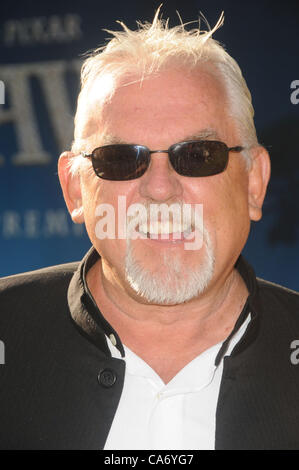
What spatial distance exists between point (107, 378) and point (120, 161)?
82cm

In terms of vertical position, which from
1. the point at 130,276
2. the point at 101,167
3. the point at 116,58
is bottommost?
the point at 130,276

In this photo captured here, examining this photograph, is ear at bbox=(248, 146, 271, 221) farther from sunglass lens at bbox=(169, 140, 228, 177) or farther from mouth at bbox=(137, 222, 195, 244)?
mouth at bbox=(137, 222, 195, 244)

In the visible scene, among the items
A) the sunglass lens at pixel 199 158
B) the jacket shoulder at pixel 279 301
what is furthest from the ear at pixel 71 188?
the jacket shoulder at pixel 279 301

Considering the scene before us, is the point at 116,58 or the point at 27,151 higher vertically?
the point at 116,58

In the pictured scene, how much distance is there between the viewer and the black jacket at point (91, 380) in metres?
2.02

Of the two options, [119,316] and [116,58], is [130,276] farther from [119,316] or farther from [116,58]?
[116,58]

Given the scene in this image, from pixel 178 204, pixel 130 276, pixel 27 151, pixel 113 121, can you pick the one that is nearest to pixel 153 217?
pixel 178 204

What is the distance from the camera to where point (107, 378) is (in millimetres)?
2068

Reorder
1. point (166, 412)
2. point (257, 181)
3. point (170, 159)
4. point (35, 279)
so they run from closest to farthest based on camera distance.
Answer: point (166, 412), point (170, 159), point (257, 181), point (35, 279)

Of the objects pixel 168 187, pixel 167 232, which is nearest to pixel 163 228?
pixel 167 232

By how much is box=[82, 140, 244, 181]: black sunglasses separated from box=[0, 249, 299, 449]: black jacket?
489mm

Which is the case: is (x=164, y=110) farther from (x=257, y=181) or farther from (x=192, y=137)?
(x=257, y=181)

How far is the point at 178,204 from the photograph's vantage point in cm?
210

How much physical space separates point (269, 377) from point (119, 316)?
0.66m
